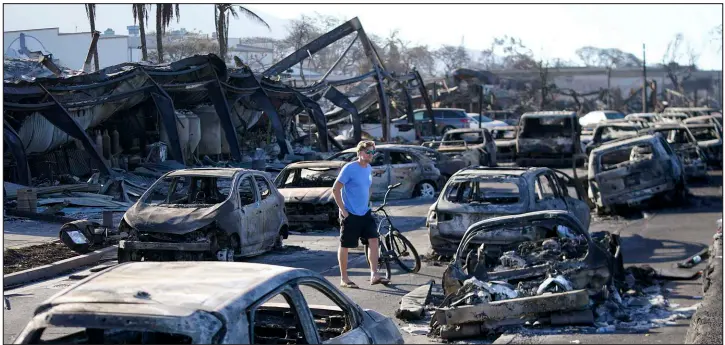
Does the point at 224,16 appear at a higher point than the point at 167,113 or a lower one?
higher

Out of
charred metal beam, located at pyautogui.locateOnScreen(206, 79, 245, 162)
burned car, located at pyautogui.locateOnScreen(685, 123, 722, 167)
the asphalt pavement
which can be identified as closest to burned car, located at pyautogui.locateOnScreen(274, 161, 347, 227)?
the asphalt pavement

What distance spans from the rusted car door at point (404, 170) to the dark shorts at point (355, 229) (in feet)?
35.7

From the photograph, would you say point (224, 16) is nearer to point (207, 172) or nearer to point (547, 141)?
point (547, 141)

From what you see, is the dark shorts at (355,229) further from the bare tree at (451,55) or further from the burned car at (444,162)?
the bare tree at (451,55)

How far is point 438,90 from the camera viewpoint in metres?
56.1

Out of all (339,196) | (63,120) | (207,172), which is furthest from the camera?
(63,120)

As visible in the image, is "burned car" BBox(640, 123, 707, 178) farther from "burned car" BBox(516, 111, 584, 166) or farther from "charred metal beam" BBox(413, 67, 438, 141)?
"charred metal beam" BBox(413, 67, 438, 141)

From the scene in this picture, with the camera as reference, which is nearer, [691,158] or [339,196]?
[339,196]

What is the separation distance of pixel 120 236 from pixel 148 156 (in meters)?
13.5

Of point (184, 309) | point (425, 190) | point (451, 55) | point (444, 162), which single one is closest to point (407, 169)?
point (425, 190)

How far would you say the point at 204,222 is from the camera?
519 inches

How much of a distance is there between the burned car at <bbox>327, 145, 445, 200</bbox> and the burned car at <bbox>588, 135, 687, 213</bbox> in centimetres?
449

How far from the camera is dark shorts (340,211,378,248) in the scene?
12.1 meters

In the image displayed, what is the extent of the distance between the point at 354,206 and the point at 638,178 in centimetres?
940
